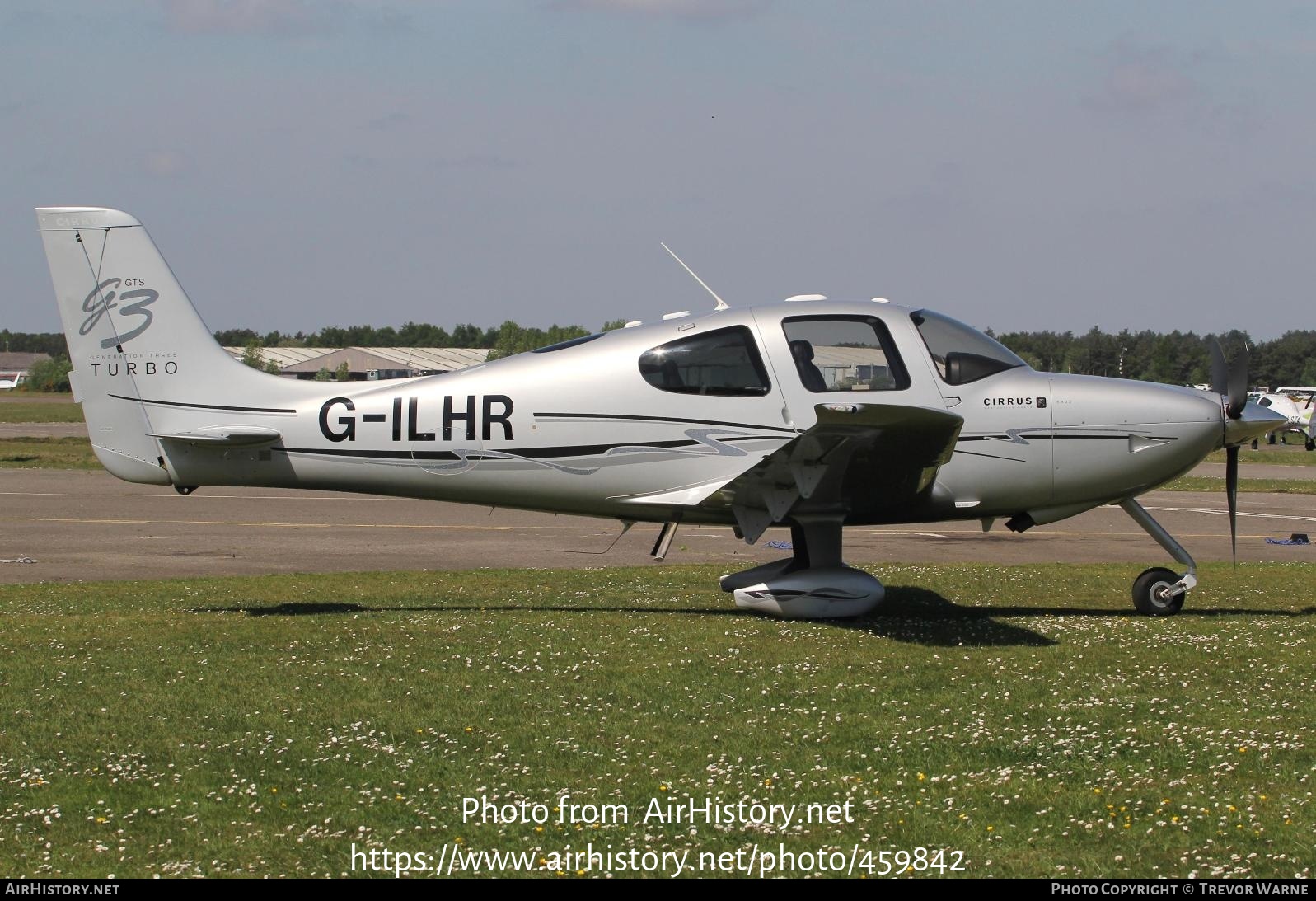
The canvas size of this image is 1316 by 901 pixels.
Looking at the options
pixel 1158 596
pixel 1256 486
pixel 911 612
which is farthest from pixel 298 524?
pixel 1256 486

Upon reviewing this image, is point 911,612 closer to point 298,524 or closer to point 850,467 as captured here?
point 850,467

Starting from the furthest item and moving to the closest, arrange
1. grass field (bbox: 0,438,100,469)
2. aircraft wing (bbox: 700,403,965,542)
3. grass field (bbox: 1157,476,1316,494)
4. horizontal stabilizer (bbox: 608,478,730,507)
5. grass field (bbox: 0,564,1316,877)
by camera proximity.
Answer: grass field (bbox: 0,438,100,469) → grass field (bbox: 1157,476,1316,494) → horizontal stabilizer (bbox: 608,478,730,507) → aircraft wing (bbox: 700,403,965,542) → grass field (bbox: 0,564,1316,877)

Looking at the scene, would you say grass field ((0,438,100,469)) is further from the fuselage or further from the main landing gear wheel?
the main landing gear wheel

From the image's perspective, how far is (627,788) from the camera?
6098 millimetres

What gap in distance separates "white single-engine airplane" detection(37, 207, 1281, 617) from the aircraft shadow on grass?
1.30ft

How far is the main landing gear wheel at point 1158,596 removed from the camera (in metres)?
11.5

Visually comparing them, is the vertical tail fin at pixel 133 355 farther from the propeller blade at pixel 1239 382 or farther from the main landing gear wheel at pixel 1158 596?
the propeller blade at pixel 1239 382

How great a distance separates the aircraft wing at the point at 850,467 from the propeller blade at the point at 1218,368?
115 inches

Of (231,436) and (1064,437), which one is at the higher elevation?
(231,436)

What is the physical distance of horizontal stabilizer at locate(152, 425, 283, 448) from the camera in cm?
1109

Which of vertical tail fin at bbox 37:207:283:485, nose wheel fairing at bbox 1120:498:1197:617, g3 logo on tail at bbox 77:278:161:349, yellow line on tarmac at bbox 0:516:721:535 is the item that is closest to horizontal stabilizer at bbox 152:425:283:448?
vertical tail fin at bbox 37:207:283:485

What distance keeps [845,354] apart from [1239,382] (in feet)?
11.2

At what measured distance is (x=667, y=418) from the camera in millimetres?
11047

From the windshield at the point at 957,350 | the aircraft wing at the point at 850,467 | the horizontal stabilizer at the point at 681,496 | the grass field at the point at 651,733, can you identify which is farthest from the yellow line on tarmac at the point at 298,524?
the windshield at the point at 957,350
